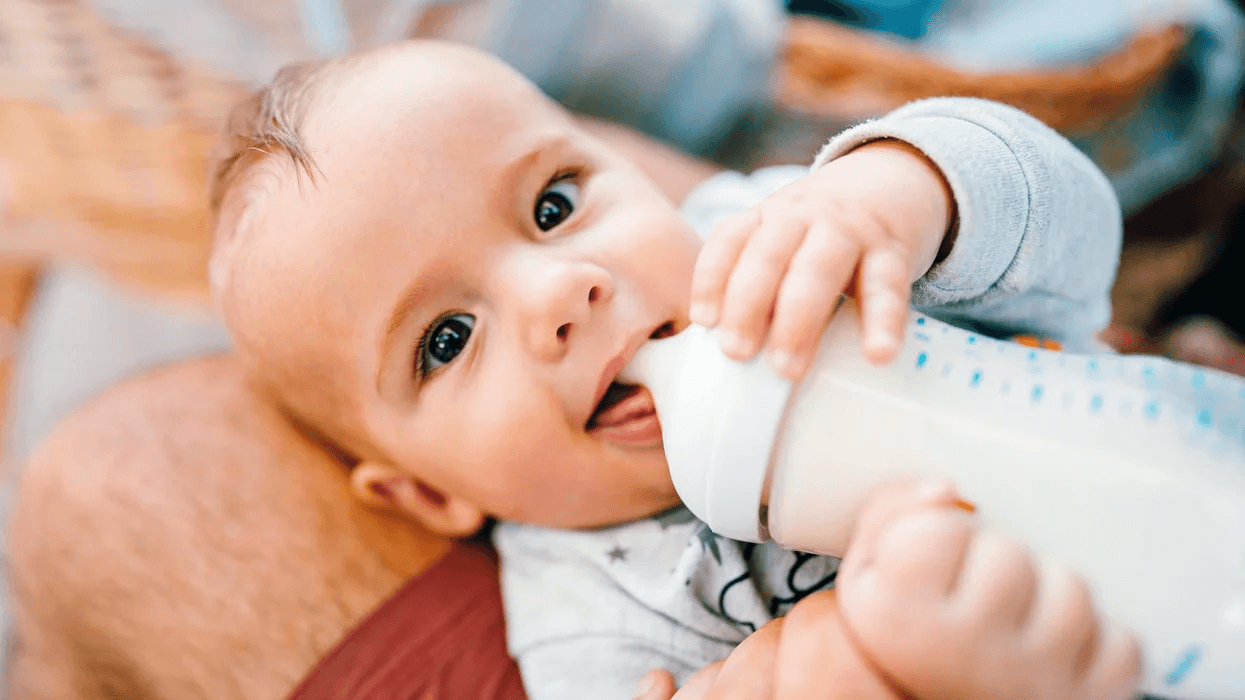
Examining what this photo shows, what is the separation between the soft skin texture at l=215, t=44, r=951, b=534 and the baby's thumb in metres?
0.14

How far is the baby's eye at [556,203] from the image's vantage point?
0.71 meters

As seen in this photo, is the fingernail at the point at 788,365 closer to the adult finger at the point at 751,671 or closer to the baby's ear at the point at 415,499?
the adult finger at the point at 751,671

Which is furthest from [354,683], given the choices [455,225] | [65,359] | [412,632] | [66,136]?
[65,359]

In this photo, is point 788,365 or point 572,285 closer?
point 788,365

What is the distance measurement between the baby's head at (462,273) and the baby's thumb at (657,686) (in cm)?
14

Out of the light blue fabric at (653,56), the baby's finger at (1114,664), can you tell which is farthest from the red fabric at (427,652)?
the light blue fabric at (653,56)

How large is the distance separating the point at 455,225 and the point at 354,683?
1.49ft

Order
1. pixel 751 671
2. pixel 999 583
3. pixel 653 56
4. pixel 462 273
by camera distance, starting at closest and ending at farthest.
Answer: pixel 999 583 < pixel 751 671 < pixel 462 273 < pixel 653 56

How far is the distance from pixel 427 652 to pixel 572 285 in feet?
1.37

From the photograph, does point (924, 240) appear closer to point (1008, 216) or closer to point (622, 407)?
point (1008, 216)

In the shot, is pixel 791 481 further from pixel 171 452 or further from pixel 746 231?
pixel 171 452

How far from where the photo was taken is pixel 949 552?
0.43 meters

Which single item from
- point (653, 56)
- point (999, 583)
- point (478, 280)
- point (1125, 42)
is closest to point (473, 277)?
point (478, 280)

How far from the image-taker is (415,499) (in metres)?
0.85
